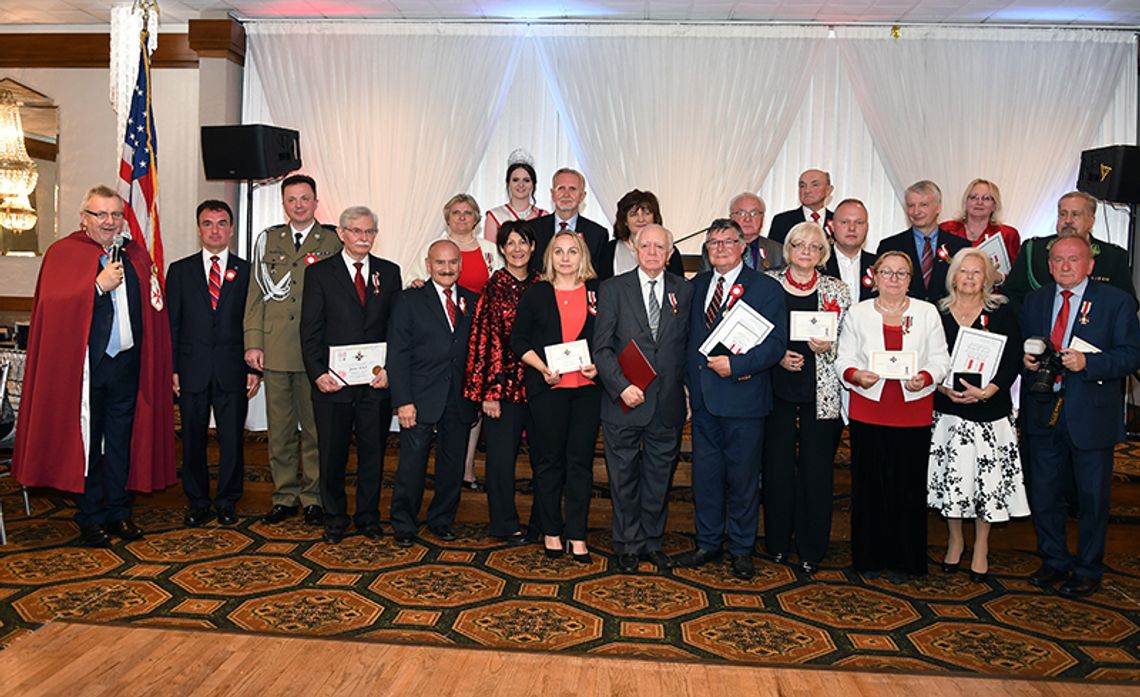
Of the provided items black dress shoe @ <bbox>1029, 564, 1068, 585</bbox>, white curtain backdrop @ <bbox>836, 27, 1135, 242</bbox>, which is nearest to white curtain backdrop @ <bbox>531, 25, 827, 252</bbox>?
white curtain backdrop @ <bbox>836, 27, 1135, 242</bbox>

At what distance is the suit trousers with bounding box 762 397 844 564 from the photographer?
162 inches

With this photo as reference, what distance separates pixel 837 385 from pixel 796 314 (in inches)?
14.7

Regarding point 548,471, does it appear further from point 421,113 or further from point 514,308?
point 421,113

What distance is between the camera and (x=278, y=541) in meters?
4.50

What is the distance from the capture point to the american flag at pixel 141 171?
4812 mm

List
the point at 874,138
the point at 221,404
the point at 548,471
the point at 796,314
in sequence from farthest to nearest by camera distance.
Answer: the point at 874,138 < the point at 221,404 < the point at 548,471 < the point at 796,314

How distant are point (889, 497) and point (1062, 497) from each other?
775 mm

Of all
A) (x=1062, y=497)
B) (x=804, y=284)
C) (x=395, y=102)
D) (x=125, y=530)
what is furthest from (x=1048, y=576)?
(x=395, y=102)

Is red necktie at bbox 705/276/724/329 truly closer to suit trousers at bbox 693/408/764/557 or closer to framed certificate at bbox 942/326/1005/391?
suit trousers at bbox 693/408/764/557

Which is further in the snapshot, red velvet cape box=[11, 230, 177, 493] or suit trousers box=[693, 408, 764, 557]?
red velvet cape box=[11, 230, 177, 493]

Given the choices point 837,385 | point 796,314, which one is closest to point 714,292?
point 796,314

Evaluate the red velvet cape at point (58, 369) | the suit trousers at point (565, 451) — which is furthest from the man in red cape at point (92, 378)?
the suit trousers at point (565, 451)

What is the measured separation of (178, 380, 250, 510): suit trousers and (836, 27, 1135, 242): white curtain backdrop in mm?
5067

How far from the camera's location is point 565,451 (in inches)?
170
